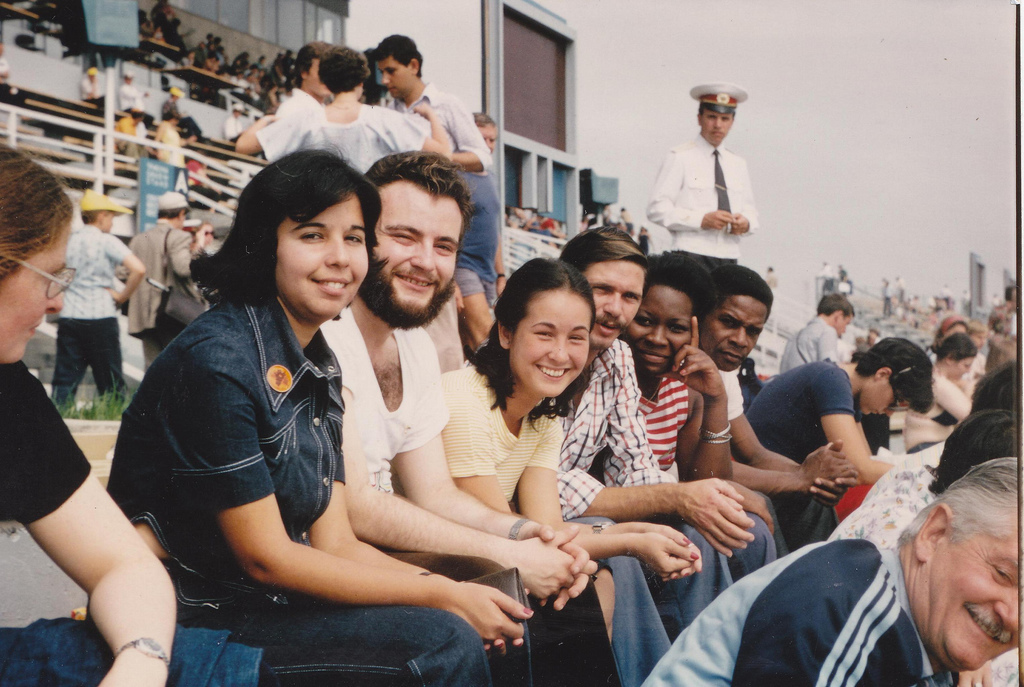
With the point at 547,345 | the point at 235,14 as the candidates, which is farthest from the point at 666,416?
the point at 235,14

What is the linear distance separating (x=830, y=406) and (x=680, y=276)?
0.76 meters

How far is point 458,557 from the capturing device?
203cm

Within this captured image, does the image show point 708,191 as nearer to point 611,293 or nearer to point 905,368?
point 611,293

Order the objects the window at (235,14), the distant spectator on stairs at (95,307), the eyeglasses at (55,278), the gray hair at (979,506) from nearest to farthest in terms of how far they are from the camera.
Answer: the eyeglasses at (55,278), the gray hair at (979,506), the distant spectator on stairs at (95,307), the window at (235,14)

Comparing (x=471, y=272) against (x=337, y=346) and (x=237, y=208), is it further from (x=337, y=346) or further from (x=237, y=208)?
(x=237, y=208)

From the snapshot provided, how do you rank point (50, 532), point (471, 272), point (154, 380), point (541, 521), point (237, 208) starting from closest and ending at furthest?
point (50, 532)
point (154, 380)
point (237, 208)
point (541, 521)
point (471, 272)

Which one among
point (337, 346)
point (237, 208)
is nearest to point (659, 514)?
point (337, 346)

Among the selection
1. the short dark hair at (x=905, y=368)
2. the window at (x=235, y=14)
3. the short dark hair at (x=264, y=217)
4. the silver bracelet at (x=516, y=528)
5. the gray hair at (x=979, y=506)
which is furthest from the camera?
the short dark hair at (x=905, y=368)

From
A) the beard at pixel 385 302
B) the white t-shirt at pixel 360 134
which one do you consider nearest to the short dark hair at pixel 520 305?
the beard at pixel 385 302

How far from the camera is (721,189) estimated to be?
2756 millimetres

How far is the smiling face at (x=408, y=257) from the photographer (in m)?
2.20

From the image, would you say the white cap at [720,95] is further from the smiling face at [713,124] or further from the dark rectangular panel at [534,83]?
the dark rectangular panel at [534,83]

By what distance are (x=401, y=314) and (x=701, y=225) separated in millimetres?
1164

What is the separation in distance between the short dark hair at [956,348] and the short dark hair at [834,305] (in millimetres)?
324
